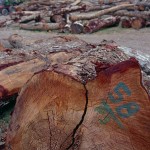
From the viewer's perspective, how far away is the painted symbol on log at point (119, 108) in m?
3.09

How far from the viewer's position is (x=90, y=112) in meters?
3.18

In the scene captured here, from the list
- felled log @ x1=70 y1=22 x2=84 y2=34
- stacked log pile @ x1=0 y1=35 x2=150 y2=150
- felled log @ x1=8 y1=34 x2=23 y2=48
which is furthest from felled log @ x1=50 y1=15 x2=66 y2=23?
stacked log pile @ x1=0 y1=35 x2=150 y2=150

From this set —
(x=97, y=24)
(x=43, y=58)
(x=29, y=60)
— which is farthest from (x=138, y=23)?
(x=29, y=60)

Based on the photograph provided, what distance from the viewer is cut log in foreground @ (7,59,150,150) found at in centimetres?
307

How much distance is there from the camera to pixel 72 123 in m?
3.21

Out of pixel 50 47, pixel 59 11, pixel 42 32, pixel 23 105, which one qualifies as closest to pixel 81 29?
pixel 42 32

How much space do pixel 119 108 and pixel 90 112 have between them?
248mm

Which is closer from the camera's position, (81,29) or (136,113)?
(136,113)

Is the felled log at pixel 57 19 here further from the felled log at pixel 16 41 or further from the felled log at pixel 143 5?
the felled log at pixel 16 41

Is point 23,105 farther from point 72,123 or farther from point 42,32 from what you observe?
point 42,32

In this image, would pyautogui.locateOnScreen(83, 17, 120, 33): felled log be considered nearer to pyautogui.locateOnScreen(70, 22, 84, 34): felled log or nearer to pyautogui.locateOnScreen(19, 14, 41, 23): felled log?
pyautogui.locateOnScreen(70, 22, 84, 34): felled log

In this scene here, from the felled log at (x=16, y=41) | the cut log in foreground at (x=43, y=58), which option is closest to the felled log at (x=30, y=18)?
the felled log at (x=16, y=41)

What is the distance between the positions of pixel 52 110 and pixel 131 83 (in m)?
0.73

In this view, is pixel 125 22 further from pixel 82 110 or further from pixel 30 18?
pixel 82 110
